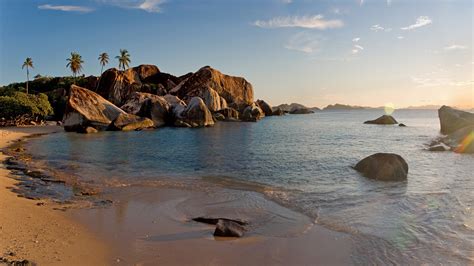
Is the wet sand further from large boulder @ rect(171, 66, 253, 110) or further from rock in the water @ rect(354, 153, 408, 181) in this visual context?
large boulder @ rect(171, 66, 253, 110)

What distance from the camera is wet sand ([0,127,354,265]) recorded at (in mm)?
6674

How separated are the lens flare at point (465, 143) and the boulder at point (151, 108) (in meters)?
39.4

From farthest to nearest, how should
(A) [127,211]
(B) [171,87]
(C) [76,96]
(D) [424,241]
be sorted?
(B) [171,87], (C) [76,96], (A) [127,211], (D) [424,241]

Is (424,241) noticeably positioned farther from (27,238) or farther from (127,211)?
(27,238)

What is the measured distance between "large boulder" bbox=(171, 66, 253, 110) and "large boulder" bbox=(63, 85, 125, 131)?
33.7 meters

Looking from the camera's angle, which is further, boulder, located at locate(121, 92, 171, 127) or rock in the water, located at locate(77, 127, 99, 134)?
boulder, located at locate(121, 92, 171, 127)

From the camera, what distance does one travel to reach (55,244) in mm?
7062

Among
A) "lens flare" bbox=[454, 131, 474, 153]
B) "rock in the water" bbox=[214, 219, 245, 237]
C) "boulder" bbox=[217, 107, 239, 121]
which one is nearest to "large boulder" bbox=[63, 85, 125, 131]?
"boulder" bbox=[217, 107, 239, 121]

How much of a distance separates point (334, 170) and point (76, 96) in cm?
3720

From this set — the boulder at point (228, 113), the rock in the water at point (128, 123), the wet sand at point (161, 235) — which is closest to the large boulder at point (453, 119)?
the wet sand at point (161, 235)

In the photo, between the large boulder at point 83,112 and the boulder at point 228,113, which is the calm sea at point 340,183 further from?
the boulder at point 228,113

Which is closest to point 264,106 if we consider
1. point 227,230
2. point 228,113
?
point 228,113

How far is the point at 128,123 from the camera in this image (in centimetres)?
4600

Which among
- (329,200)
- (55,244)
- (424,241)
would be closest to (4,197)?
(55,244)
